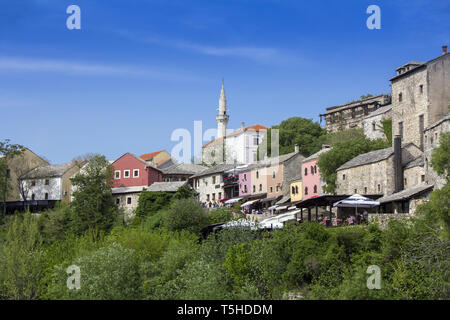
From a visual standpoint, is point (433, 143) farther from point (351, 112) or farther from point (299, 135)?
point (351, 112)

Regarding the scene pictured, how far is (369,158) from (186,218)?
61.3 feet

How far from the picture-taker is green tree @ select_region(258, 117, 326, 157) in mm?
96688

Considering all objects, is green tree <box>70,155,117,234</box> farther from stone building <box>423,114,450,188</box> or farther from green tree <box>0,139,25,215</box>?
stone building <box>423,114,450,188</box>

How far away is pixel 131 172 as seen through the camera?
3484 inches

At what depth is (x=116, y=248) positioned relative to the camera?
4538 centimetres

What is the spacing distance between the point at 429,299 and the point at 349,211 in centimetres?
2021

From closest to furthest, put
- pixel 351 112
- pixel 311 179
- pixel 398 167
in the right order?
pixel 398 167
pixel 311 179
pixel 351 112

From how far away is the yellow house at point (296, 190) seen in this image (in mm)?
70875

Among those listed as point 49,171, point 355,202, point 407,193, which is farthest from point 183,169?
point 355,202

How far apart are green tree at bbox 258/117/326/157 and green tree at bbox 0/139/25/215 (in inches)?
1487

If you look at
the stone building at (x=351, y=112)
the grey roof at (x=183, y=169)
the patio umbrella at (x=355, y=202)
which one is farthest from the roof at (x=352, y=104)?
the patio umbrella at (x=355, y=202)

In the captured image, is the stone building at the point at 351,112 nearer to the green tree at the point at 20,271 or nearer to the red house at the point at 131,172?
the red house at the point at 131,172

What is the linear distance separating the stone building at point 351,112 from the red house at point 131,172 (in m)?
34.6
